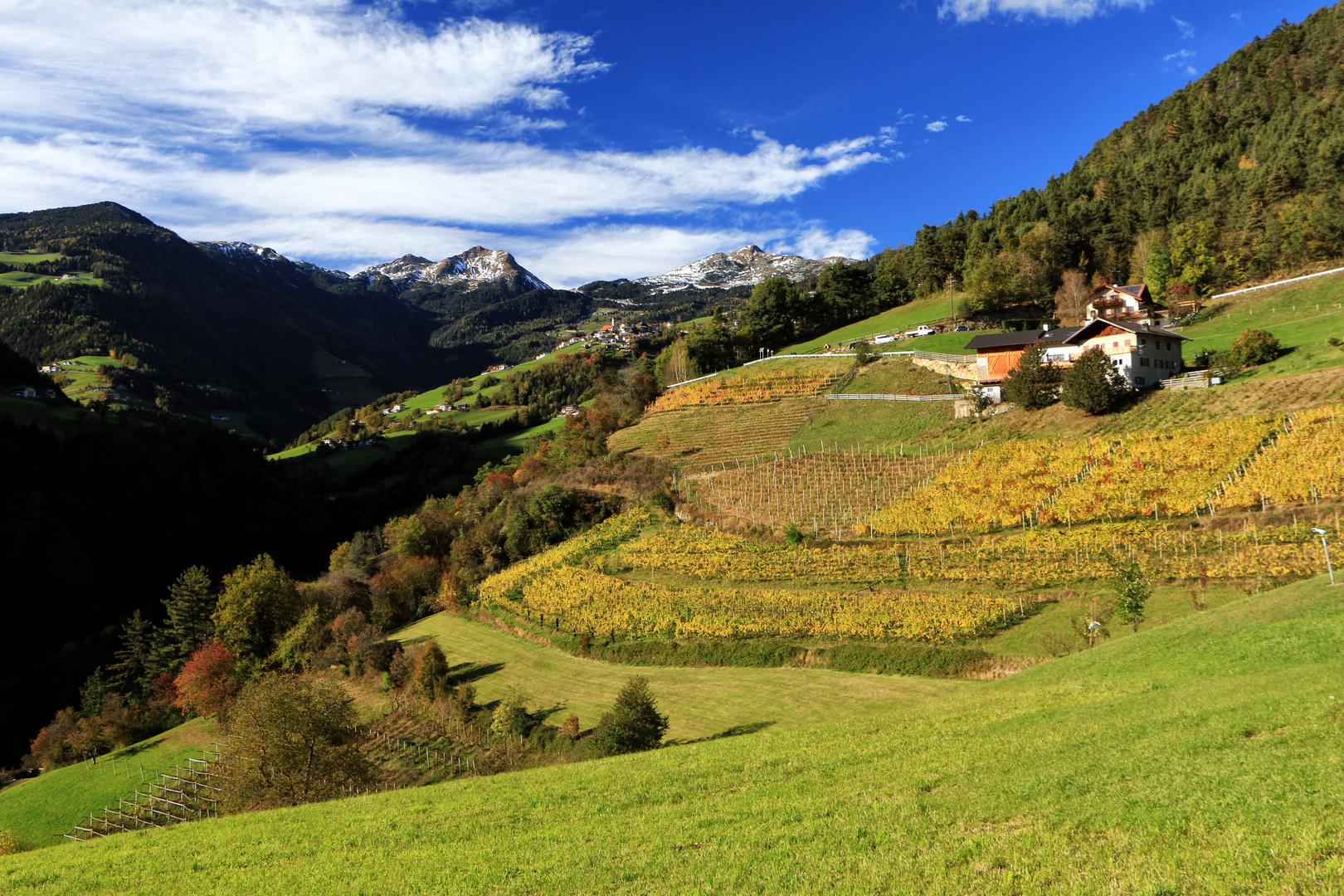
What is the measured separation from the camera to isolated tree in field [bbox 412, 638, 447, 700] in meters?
41.7

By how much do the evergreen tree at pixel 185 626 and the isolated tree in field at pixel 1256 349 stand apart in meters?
91.2

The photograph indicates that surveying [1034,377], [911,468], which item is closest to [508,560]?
[911,468]

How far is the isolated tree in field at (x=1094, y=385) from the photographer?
47.7 meters

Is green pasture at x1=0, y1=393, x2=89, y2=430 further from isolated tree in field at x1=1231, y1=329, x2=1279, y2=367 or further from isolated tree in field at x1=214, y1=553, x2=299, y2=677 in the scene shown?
isolated tree in field at x1=1231, y1=329, x2=1279, y2=367

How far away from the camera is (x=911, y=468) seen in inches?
2003

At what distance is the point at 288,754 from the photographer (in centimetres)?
2633

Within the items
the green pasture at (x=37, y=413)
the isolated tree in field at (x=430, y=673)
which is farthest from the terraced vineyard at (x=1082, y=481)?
the green pasture at (x=37, y=413)

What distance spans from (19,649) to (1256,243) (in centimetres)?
16047

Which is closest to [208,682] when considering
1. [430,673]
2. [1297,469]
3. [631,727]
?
[430,673]

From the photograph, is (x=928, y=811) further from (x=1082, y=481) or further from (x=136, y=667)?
(x=136, y=667)

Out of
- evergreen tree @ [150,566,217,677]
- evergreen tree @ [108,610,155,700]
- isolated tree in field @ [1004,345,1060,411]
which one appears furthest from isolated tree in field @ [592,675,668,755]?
evergreen tree @ [108,610,155,700]

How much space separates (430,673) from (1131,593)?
3883 centimetres

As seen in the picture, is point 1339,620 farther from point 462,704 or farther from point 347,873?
point 462,704

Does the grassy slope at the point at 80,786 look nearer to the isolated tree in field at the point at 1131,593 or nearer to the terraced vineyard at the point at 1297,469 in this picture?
the isolated tree in field at the point at 1131,593
